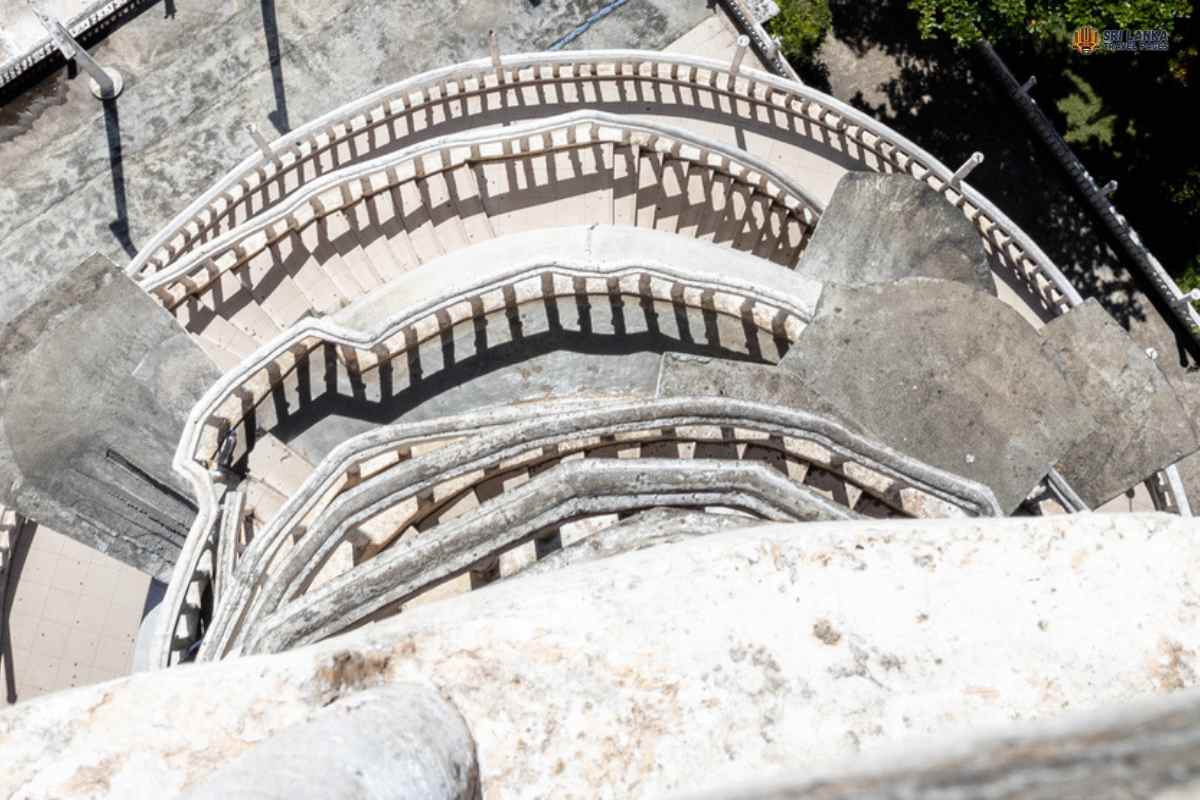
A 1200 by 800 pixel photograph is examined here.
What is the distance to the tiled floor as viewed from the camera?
17.7 meters

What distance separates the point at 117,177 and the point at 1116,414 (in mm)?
22622

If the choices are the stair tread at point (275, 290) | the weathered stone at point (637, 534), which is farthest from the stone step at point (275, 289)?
the weathered stone at point (637, 534)

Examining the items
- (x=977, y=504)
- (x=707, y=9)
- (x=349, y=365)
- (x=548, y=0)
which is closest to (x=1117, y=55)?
(x=707, y=9)

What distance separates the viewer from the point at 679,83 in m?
20.8

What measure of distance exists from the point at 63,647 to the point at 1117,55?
1168 inches

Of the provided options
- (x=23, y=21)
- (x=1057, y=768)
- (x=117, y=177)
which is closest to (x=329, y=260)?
(x=117, y=177)

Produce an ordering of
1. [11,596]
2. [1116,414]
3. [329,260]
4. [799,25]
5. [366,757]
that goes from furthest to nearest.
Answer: [799,25] < [329,260] < [11,596] < [1116,414] < [366,757]

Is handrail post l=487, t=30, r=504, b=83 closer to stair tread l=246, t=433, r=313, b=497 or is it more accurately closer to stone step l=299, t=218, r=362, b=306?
stone step l=299, t=218, r=362, b=306

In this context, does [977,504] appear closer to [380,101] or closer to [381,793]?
[381,793]

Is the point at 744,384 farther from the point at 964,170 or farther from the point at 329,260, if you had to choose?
the point at 329,260

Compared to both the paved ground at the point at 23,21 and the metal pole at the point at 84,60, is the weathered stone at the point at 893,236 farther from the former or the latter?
the paved ground at the point at 23,21

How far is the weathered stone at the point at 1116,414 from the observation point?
17.5 meters

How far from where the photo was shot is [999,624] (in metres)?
7.96

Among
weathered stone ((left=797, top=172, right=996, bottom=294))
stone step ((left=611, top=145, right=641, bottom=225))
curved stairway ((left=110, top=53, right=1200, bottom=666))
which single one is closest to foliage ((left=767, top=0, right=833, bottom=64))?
curved stairway ((left=110, top=53, right=1200, bottom=666))
